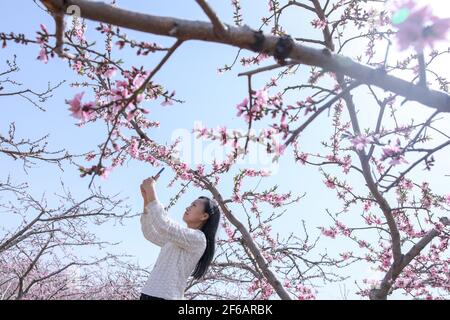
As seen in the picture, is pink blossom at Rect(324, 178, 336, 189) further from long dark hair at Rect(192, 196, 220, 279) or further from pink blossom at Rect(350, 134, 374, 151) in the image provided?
pink blossom at Rect(350, 134, 374, 151)

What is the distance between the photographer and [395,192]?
18.0 feet

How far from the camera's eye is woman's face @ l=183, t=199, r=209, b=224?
12.1 ft

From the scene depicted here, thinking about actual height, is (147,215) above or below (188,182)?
below

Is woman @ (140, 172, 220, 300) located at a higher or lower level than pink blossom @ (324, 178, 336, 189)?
lower

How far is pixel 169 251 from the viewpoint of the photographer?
3285 millimetres

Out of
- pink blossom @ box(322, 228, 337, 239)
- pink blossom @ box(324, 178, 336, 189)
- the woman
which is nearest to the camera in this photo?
the woman

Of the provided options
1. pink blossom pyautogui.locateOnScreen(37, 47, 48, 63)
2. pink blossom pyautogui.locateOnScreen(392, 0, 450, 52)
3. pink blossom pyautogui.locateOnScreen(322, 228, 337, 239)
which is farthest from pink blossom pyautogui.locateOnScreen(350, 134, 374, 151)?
pink blossom pyautogui.locateOnScreen(322, 228, 337, 239)

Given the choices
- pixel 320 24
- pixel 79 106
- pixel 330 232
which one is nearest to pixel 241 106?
pixel 79 106

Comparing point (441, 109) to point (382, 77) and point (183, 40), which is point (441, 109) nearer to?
point (382, 77)

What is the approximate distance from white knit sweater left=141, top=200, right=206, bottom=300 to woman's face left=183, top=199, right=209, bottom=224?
1.19ft

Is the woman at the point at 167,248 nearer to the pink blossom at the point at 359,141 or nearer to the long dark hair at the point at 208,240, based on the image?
the long dark hair at the point at 208,240

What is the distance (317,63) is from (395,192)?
4186 millimetres
